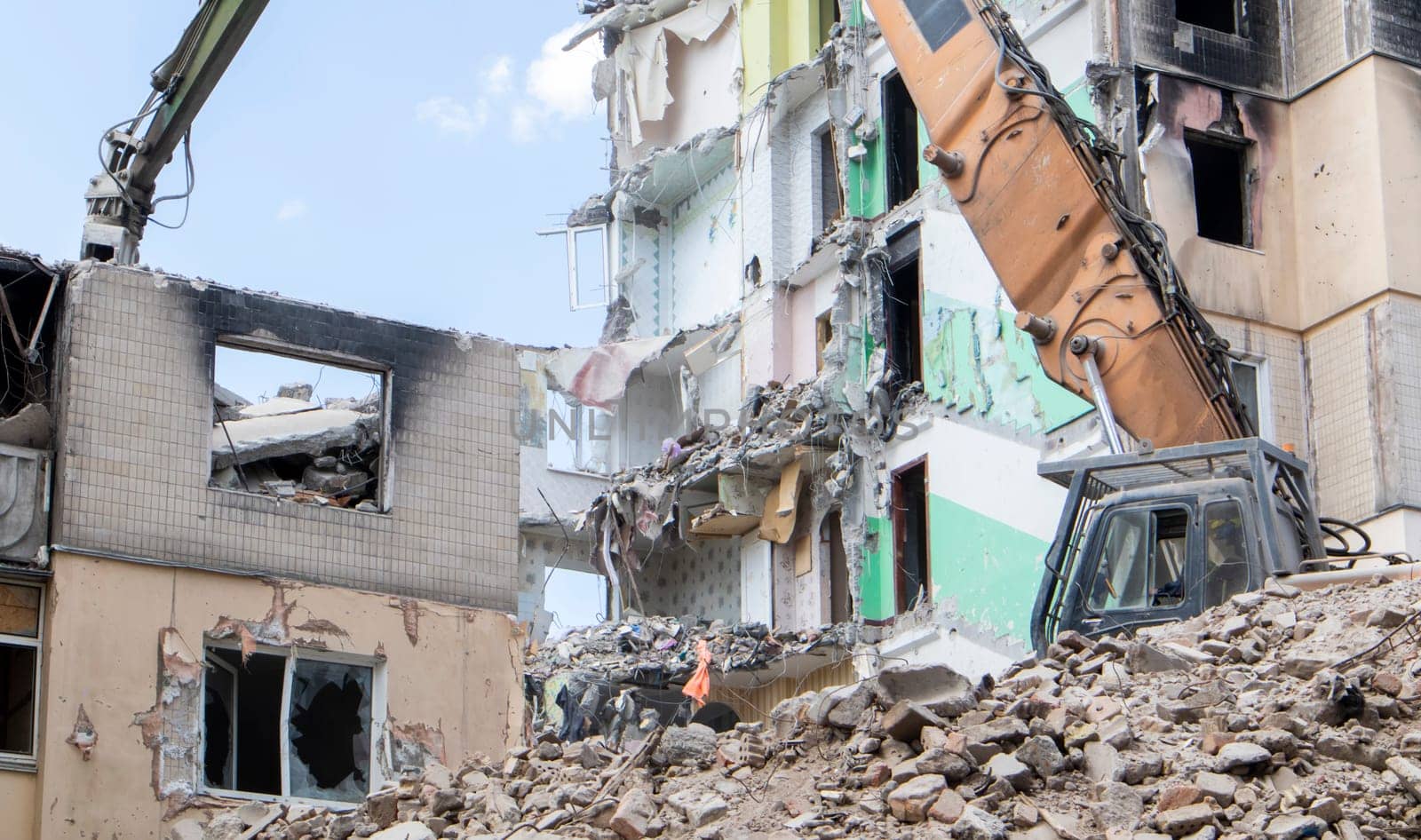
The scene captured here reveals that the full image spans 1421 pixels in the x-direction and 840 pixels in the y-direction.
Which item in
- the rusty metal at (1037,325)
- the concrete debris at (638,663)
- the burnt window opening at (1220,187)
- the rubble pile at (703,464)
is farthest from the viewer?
the rubble pile at (703,464)

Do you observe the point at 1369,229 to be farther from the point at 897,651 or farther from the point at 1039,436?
the point at 897,651


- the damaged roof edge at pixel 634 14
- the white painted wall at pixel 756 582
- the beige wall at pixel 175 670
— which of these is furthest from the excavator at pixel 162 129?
the damaged roof edge at pixel 634 14

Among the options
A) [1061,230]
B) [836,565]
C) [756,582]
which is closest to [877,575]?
[836,565]

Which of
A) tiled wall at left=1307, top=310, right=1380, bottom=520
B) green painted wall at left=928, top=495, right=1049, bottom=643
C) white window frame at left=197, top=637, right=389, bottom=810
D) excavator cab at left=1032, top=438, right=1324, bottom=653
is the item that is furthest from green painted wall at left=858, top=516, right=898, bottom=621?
excavator cab at left=1032, top=438, right=1324, bottom=653

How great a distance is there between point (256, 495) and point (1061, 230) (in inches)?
271

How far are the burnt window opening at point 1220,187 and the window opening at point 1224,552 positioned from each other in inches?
419

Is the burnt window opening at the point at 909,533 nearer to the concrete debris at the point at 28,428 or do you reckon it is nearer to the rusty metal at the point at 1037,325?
the rusty metal at the point at 1037,325

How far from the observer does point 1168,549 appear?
15.2 m

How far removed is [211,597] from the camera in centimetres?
1673

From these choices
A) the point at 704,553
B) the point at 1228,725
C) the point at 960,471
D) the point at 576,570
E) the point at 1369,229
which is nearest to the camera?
the point at 1228,725

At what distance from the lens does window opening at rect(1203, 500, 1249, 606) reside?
49.1 feet

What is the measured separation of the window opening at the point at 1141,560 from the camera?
15.1 metres

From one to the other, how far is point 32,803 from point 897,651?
47.0 feet

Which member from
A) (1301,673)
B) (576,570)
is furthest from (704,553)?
(1301,673)
